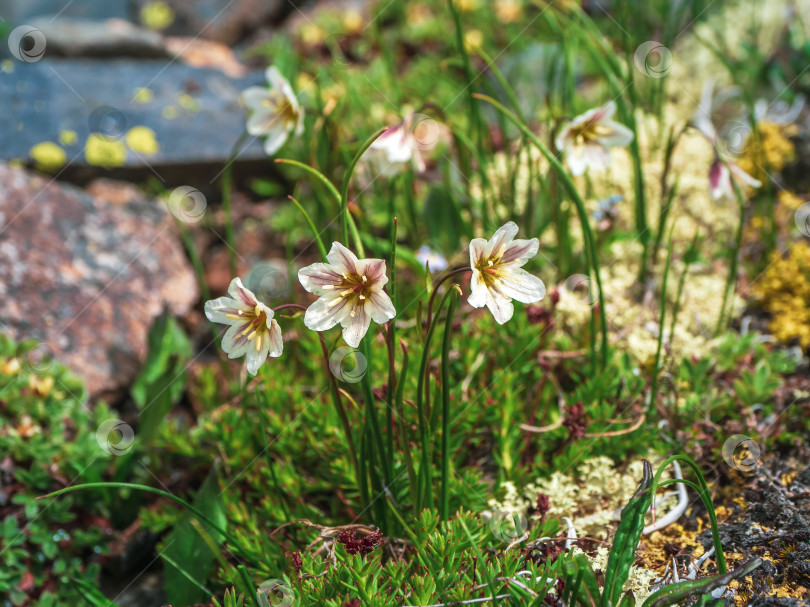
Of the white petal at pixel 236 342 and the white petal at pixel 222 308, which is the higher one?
the white petal at pixel 222 308

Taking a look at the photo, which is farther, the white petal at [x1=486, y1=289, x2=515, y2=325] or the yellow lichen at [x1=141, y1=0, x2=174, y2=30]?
the yellow lichen at [x1=141, y1=0, x2=174, y2=30]

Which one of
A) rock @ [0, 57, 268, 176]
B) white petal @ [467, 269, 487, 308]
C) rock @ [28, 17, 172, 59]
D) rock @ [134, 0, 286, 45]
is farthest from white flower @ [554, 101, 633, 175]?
rock @ [134, 0, 286, 45]

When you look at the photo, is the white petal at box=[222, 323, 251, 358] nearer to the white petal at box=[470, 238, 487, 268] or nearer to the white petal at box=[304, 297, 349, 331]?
the white petal at box=[304, 297, 349, 331]

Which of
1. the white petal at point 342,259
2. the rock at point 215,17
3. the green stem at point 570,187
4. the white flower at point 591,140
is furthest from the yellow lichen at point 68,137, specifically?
the white petal at point 342,259

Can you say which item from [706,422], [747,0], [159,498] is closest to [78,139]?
[159,498]

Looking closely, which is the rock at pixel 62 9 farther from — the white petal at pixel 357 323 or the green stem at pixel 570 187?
the white petal at pixel 357 323
